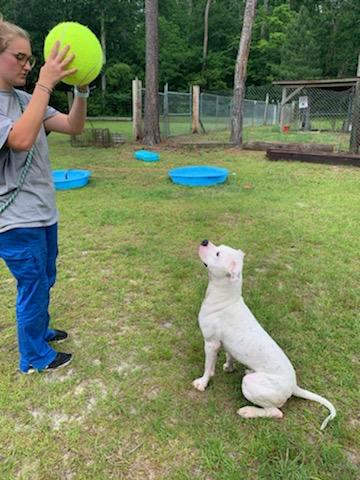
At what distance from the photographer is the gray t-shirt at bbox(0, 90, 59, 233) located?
1.72 metres

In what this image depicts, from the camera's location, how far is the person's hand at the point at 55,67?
1500 mm

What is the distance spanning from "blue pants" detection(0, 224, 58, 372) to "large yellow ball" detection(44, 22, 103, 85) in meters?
0.78

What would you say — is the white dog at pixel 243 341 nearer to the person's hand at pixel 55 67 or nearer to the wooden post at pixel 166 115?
the person's hand at pixel 55 67

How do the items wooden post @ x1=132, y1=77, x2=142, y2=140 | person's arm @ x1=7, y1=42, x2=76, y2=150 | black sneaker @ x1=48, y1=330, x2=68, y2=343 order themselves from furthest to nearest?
wooden post @ x1=132, y1=77, x2=142, y2=140, black sneaker @ x1=48, y1=330, x2=68, y2=343, person's arm @ x1=7, y1=42, x2=76, y2=150

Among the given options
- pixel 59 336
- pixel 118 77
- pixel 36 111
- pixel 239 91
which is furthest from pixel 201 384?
pixel 118 77

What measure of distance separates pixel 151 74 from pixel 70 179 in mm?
6561

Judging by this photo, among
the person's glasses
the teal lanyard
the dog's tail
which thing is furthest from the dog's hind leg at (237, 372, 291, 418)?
the person's glasses

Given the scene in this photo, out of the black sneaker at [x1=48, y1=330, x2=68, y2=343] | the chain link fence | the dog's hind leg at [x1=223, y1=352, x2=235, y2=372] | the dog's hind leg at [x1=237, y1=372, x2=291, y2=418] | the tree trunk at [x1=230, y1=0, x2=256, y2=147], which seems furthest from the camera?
the chain link fence

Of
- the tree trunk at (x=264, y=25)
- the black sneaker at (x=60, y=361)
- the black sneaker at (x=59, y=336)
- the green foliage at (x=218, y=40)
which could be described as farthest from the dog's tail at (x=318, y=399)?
the tree trunk at (x=264, y=25)

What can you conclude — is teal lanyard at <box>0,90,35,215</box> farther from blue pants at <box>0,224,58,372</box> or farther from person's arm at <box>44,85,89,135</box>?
person's arm at <box>44,85,89,135</box>

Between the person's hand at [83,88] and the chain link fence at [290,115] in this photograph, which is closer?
the person's hand at [83,88]

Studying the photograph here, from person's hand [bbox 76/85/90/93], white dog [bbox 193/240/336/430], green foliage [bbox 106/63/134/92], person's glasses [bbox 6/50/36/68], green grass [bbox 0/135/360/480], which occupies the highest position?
green foliage [bbox 106/63/134/92]

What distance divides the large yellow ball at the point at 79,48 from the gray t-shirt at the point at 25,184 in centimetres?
28

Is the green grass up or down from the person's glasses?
down
